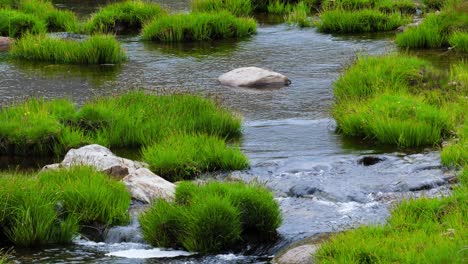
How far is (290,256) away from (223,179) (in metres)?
3.54

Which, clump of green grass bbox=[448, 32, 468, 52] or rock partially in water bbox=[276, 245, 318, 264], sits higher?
clump of green grass bbox=[448, 32, 468, 52]

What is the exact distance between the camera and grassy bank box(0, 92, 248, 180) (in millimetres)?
14609

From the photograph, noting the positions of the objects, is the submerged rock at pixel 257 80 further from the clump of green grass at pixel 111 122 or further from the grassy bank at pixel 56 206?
the grassy bank at pixel 56 206

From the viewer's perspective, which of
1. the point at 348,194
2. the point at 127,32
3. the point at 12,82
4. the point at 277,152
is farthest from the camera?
the point at 127,32

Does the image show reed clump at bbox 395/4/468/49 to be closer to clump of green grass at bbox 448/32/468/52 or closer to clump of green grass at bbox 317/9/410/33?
clump of green grass at bbox 448/32/468/52

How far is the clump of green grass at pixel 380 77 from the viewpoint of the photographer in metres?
17.7

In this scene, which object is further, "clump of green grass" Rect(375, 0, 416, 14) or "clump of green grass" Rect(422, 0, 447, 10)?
"clump of green grass" Rect(422, 0, 447, 10)

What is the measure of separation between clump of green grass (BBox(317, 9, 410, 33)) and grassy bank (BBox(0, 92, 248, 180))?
33.0 feet

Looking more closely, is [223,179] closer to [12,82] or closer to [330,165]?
[330,165]

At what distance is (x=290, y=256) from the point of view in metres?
10.5

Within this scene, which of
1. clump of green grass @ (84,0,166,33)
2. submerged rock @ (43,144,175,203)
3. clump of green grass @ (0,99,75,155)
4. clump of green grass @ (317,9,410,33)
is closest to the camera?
submerged rock @ (43,144,175,203)

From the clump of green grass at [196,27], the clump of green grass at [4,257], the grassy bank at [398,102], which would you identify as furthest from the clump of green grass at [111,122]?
the clump of green grass at [196,27]

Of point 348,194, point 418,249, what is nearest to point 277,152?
point 348,194

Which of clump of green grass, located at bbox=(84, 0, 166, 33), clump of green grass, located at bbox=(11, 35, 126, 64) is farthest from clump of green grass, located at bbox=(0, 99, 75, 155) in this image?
clump of green grass, located at bbox=(84, 0, 166, 33)
